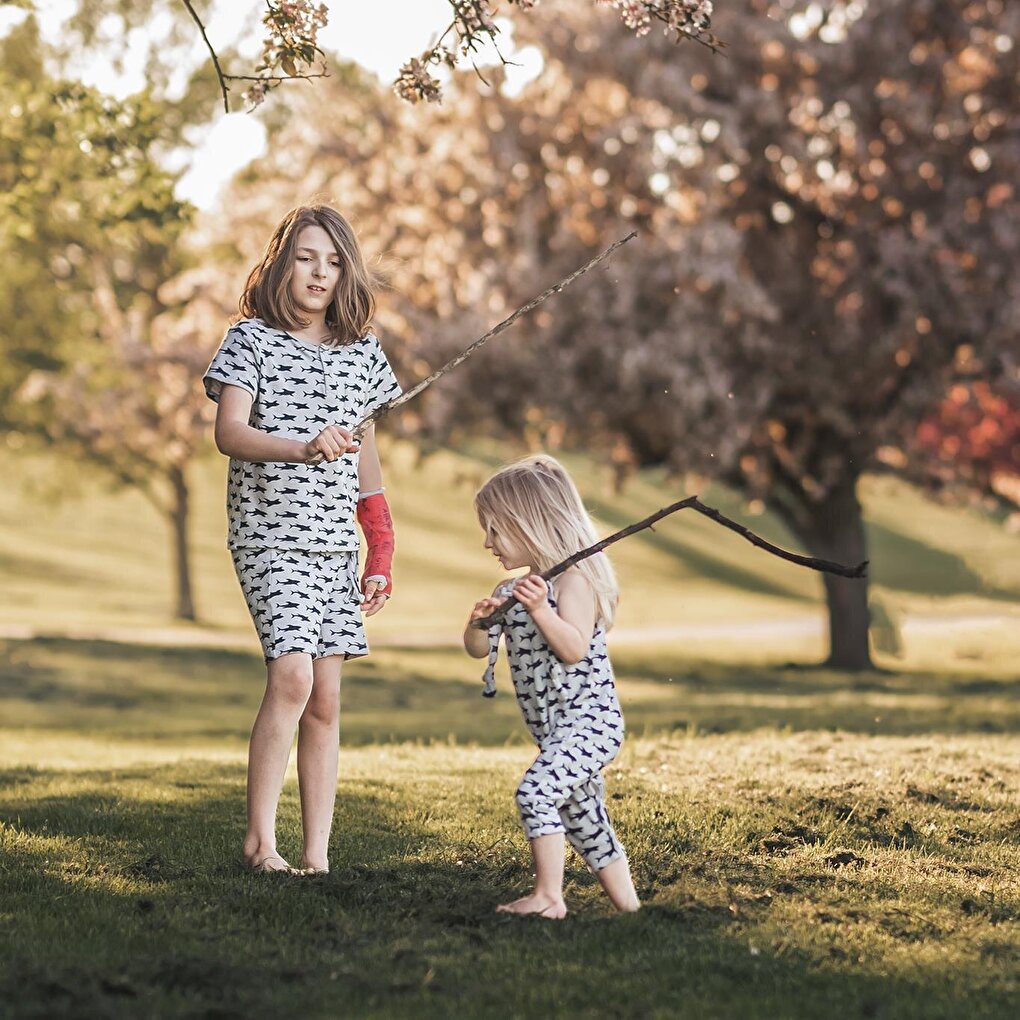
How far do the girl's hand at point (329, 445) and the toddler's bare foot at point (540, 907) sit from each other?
5.36 feet

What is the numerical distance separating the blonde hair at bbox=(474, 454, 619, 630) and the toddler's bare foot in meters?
0.95

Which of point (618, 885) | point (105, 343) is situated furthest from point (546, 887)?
point (105, 343)

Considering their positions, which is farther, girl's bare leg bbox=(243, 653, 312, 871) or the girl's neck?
the girl's neck

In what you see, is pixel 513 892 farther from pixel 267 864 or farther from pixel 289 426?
pixel 289 426

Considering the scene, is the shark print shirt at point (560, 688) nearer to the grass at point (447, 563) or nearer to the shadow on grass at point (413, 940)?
the shadow on grass at point (413, 940)

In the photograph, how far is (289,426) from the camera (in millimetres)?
5527

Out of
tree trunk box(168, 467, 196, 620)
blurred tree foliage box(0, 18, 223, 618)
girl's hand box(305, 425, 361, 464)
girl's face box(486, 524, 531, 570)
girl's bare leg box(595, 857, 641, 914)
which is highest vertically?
blurred tree foliage box(0, 18, 223, 618)

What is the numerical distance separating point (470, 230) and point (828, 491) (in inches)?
258

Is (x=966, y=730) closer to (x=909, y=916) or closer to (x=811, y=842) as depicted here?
(x=811, y=842)

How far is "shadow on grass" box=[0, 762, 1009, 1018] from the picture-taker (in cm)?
398

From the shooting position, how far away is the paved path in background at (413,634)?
27.6 meters

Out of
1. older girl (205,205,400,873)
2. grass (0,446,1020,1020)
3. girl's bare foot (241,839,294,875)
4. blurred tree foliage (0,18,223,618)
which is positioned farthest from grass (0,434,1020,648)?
girl's bare foot (241,839,294,875)

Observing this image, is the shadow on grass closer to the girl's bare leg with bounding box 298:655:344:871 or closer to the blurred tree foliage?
the girl's bare leg with bounding box 298:655:344:871

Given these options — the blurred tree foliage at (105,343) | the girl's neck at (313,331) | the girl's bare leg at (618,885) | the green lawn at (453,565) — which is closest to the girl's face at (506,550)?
the girl's bare leg at (618,885)
